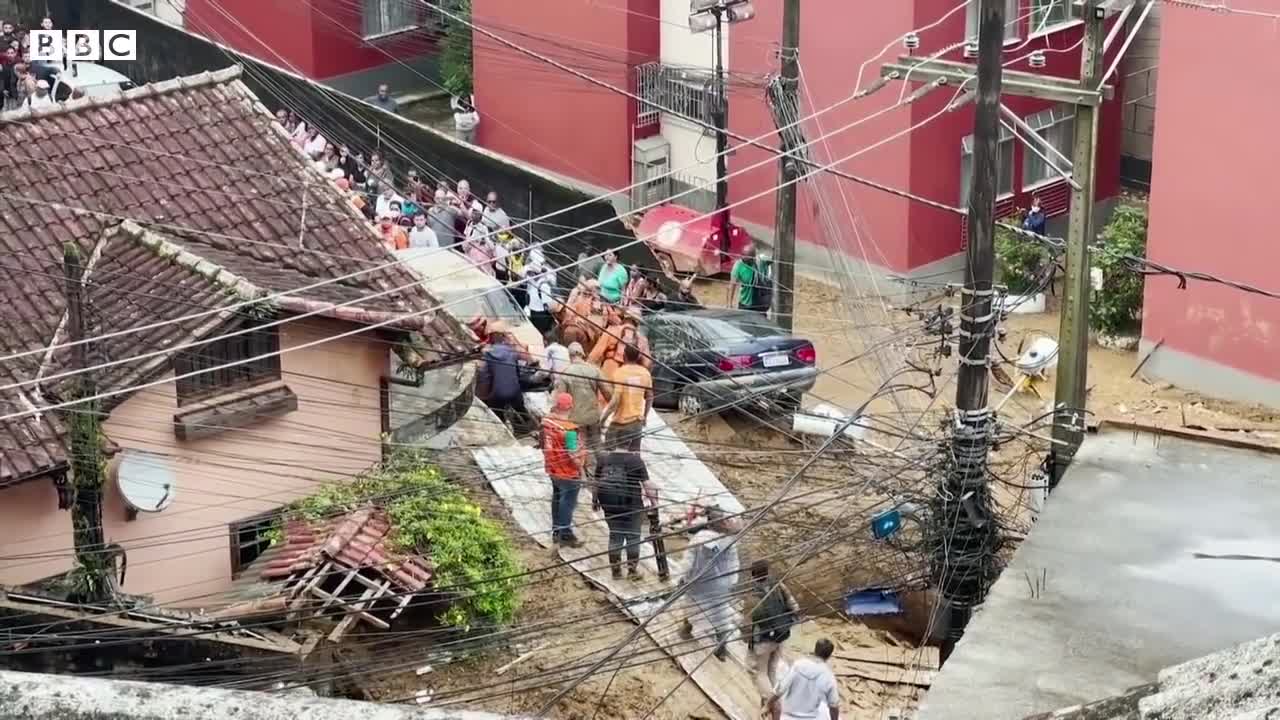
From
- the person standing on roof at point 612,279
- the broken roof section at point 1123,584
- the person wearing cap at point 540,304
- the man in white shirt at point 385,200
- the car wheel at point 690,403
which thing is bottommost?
the car wheel at point 690,403

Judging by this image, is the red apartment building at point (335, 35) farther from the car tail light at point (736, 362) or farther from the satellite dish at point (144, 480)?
the satellite dish at point (144, 480)

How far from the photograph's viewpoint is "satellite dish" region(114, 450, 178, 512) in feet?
50.3

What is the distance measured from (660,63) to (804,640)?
14803mm

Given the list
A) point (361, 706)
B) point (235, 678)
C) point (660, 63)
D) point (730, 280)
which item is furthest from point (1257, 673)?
point (660, 63)

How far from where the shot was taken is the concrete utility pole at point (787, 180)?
2247cm

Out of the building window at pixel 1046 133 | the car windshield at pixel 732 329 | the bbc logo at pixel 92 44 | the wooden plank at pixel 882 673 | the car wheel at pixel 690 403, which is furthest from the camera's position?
the bbc logo at pixel 92 44

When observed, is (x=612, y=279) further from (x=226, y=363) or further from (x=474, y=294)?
(x=226, y=363)

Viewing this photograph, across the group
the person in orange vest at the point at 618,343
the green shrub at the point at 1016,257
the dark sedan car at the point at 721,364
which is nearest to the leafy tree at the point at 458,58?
the green shrub at the point at 1016,257

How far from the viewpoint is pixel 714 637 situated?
1589 centimetres

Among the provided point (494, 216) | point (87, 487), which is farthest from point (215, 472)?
point (494, 216)

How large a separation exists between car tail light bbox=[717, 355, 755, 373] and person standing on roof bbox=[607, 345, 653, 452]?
3774 mm

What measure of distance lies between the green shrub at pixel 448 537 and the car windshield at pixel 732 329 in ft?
18.7

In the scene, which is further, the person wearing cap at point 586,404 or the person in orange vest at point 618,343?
the person in orange vest at point 618,343

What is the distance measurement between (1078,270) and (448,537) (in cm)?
552
